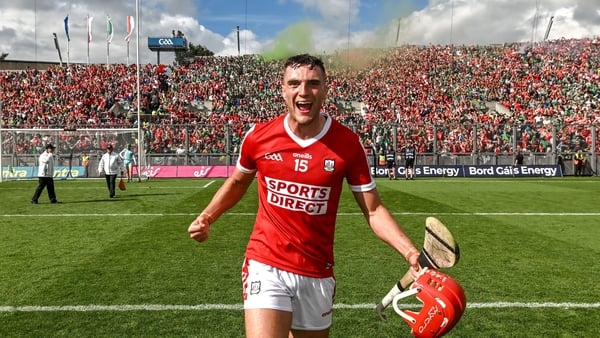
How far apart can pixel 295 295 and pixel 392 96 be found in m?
39.9

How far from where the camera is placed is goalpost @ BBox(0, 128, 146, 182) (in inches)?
1131

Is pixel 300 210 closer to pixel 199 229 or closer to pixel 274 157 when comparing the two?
pixel 274 157

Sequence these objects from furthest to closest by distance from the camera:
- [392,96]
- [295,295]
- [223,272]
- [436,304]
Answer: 1. [392,96]
2. [223,272]
3. [295,295]
4. [436,304]

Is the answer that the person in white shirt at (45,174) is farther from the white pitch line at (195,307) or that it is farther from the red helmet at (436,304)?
the red helmet at (436,304)

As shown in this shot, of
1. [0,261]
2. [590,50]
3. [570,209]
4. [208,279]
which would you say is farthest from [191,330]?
[590,50]

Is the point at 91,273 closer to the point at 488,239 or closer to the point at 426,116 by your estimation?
the point at 488,239

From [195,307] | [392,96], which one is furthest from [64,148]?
[195,307]

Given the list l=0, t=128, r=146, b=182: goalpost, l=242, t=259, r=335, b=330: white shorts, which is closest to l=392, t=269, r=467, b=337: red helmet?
l=242, t=259, r=335, b=330: white shorts

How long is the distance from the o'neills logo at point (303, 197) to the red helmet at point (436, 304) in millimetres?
808

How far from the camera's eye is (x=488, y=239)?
10.3 metres

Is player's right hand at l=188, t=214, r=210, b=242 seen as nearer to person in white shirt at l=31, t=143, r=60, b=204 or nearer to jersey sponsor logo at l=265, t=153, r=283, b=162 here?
jersey sponsor logo at l=265, t=153, r=283, b=162

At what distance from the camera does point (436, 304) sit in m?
2.57

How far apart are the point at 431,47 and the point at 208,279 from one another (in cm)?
4470

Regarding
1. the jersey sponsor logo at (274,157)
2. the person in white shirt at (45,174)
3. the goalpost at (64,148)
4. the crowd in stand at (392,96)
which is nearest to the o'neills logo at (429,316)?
the jersey sponsor logo at (274,157)
